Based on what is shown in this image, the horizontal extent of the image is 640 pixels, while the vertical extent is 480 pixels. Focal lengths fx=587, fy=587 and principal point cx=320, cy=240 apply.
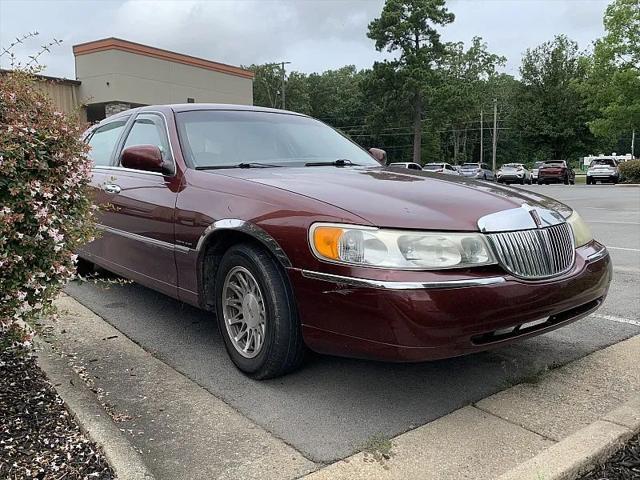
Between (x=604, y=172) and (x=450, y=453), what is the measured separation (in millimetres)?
31666

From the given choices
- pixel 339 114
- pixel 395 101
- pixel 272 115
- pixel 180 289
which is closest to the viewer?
pixel 180 289

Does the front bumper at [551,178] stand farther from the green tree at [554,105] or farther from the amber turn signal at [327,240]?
the amber turn signal at [327,240]

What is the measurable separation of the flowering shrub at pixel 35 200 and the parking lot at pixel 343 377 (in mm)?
1119

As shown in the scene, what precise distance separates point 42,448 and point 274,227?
1415 millimetres

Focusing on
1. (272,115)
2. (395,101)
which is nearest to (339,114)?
(395,101)

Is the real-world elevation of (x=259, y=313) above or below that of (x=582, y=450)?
above

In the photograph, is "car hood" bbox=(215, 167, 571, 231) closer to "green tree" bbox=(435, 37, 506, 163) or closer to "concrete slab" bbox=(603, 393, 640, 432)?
"concrete slab" bbox=(603, 393, 640, 432)

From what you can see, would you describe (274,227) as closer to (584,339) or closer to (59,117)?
(59,117)

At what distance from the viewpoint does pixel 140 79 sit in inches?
1143

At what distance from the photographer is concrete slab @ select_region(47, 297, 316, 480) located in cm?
A: 247

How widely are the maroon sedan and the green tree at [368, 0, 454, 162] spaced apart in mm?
44743

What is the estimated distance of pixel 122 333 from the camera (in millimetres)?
4215

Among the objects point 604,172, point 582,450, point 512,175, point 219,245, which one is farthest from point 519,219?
point 512,175

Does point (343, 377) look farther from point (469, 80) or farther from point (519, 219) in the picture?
point (469, 80)
